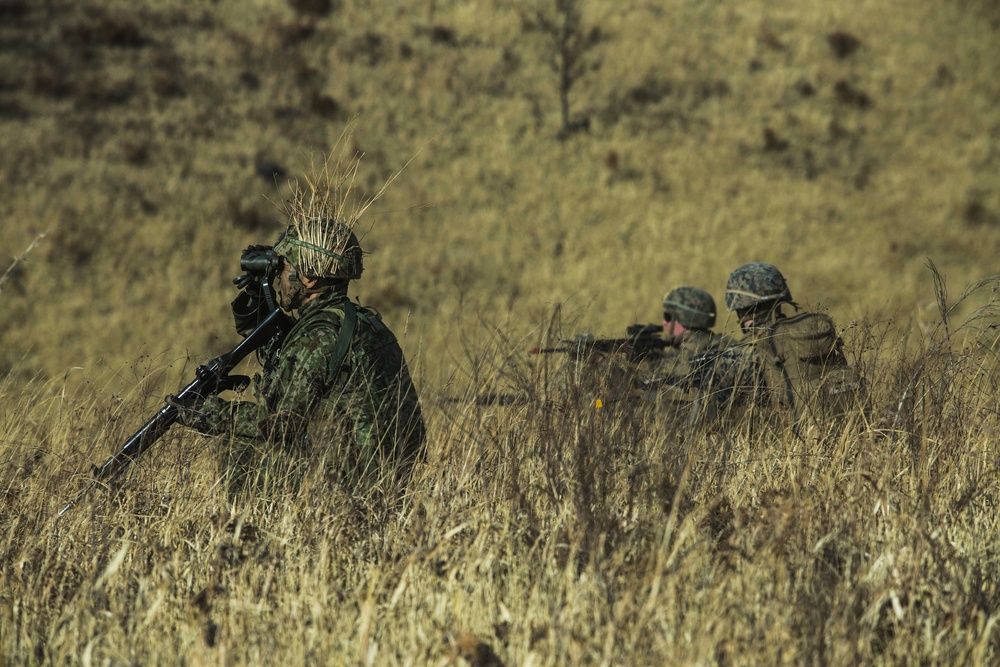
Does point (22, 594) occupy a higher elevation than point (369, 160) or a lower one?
lower

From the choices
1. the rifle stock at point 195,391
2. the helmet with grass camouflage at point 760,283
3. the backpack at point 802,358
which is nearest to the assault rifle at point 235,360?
the rifle stock at point 195,391

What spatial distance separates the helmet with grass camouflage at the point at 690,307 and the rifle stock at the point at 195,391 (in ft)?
10.5

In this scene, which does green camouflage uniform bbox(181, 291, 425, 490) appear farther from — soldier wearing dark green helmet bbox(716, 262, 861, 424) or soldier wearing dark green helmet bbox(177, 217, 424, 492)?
soldier wearing dark green helmet bbox(716, 262, 861, 424)

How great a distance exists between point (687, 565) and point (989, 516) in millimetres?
1149

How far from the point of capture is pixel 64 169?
17.7 m

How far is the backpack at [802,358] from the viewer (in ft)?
13.1

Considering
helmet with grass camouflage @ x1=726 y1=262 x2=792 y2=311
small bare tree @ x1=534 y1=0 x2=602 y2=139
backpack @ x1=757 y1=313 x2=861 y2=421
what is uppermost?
small bare tree @ x1=534 y1=0 x2=602 y2=139

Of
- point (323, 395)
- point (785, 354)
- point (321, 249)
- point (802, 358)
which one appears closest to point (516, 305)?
point (785, 354)

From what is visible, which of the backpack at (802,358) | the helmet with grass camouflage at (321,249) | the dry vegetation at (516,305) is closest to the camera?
the dry vegetation at (516,305)

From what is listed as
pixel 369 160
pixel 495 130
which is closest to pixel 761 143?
pixel 495 130

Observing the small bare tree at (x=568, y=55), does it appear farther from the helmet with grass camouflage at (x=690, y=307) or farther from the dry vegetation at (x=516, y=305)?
the helmet with grass camouflage at (x=690, y=307)

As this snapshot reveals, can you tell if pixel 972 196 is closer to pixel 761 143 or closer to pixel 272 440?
pixel 761 143

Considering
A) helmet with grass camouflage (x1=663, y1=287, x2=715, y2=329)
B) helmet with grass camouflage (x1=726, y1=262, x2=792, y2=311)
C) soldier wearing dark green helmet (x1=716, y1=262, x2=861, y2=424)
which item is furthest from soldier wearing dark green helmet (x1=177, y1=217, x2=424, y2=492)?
helmet with grass camouflage (x1=663, y1=287, x2=715, y2=329)

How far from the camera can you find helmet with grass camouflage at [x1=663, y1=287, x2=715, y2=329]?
602 centimetres
